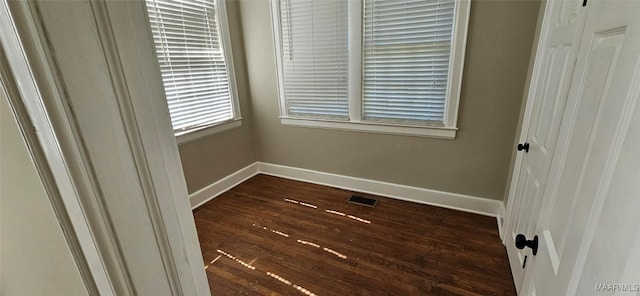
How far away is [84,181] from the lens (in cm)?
47

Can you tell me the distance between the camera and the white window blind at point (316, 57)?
8.64 feet

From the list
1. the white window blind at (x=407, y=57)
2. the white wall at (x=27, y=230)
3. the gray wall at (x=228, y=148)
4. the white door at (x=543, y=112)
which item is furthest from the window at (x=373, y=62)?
the white wall at (x=27, y=230)

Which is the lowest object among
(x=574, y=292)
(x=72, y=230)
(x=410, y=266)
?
(x=410, y=266)

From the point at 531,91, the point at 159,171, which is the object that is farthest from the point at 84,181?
the point at 531,91

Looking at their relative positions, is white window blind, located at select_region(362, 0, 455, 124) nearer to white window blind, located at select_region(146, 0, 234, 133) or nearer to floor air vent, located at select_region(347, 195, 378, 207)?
floor air vent, located at select_region(347, 195, 378, 207)

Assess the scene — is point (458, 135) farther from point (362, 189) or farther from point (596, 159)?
point (596, 159)

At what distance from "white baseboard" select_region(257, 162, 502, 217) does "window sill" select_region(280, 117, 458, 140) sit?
0.55 m

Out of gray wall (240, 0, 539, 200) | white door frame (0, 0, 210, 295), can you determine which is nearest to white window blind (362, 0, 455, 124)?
gray wall (240, 0, 539, 200)

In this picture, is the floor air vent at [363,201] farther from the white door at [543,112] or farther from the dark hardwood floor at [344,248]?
the white door at [543,112]

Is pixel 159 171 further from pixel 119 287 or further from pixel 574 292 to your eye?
pixel 574 292

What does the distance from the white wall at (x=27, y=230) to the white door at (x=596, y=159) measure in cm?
110

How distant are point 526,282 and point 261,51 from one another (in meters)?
2.94

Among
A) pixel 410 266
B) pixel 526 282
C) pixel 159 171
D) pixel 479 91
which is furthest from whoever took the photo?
pixel 479 91

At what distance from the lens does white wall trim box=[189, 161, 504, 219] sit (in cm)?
251
